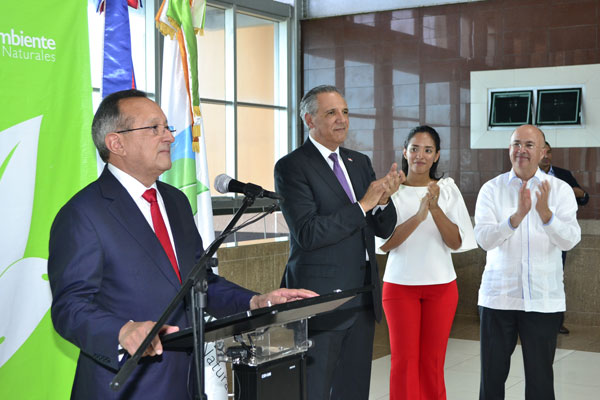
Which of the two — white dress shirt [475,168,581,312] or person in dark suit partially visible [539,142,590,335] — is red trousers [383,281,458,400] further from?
person in dark suit partially visible [539,142,590,335]

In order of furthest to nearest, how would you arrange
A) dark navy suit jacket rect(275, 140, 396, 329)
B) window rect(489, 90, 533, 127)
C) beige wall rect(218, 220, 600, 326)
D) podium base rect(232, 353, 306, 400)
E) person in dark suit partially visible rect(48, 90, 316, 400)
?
window rect(489, 90, 533, 127) → beige wall rect(218, 220, 600, 326) → dark navy suit jacket rect(275, 140, 396, 329) → podium base rect(232, 353, 306, 400) → person in dark suit partially visible rect(48, 90, 316, 400)

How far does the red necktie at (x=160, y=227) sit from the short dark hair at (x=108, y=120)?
0.60 feet

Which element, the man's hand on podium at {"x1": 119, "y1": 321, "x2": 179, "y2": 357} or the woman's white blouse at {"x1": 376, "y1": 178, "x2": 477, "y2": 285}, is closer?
the man's hand on podium at {"x1": 119, "y1": 321, "x2": 179, "y2": 357}

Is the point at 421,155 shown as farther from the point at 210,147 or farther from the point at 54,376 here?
the point at 210,147

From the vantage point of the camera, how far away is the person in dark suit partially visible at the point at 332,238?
336cm

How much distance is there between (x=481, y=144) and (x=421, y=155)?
505 cm

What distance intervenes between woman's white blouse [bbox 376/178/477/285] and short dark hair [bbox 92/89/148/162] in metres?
2.13

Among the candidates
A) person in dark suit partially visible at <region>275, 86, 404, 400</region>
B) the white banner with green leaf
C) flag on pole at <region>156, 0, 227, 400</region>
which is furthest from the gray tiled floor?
the white banner with green leaf

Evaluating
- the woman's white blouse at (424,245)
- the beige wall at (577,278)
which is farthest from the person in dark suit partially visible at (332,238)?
the beige wall at (577,278)

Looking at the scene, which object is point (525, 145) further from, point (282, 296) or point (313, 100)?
point (282, 296)

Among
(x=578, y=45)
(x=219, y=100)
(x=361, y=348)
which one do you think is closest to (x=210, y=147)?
(x=219, y=100)

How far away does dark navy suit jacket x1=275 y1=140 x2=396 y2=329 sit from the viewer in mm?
3352

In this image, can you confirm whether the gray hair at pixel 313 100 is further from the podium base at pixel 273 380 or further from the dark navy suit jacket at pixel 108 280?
the dark navy suit jacket at pixel 108 280

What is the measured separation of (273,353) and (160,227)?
2.08 ft
